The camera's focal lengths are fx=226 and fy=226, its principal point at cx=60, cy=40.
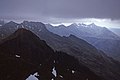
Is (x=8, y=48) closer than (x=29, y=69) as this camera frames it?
No

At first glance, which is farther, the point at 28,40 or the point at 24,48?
the point at 28,40

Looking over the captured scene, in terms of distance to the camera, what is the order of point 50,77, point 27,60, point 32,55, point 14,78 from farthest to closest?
point 32,55 → point 27,60 → point 50,77 → point 14,78

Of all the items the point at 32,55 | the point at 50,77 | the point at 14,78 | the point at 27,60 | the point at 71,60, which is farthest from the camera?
the point at 71,60

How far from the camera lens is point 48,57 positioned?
181875 millimetres

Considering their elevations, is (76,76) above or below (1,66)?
below

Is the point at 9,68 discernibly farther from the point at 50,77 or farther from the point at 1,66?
the point at 50,77

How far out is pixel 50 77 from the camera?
6053 inches

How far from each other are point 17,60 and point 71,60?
192 feet

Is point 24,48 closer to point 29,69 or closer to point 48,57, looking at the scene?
point 48,57

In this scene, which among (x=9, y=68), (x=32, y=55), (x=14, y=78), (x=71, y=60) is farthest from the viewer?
(x=71, y=60)

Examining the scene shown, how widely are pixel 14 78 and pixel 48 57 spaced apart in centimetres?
5045

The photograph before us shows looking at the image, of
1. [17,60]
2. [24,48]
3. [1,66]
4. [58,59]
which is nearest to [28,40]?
[24,48]

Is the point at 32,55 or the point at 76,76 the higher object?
the point at 32,55

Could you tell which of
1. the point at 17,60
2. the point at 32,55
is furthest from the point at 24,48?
the point at 17,60
